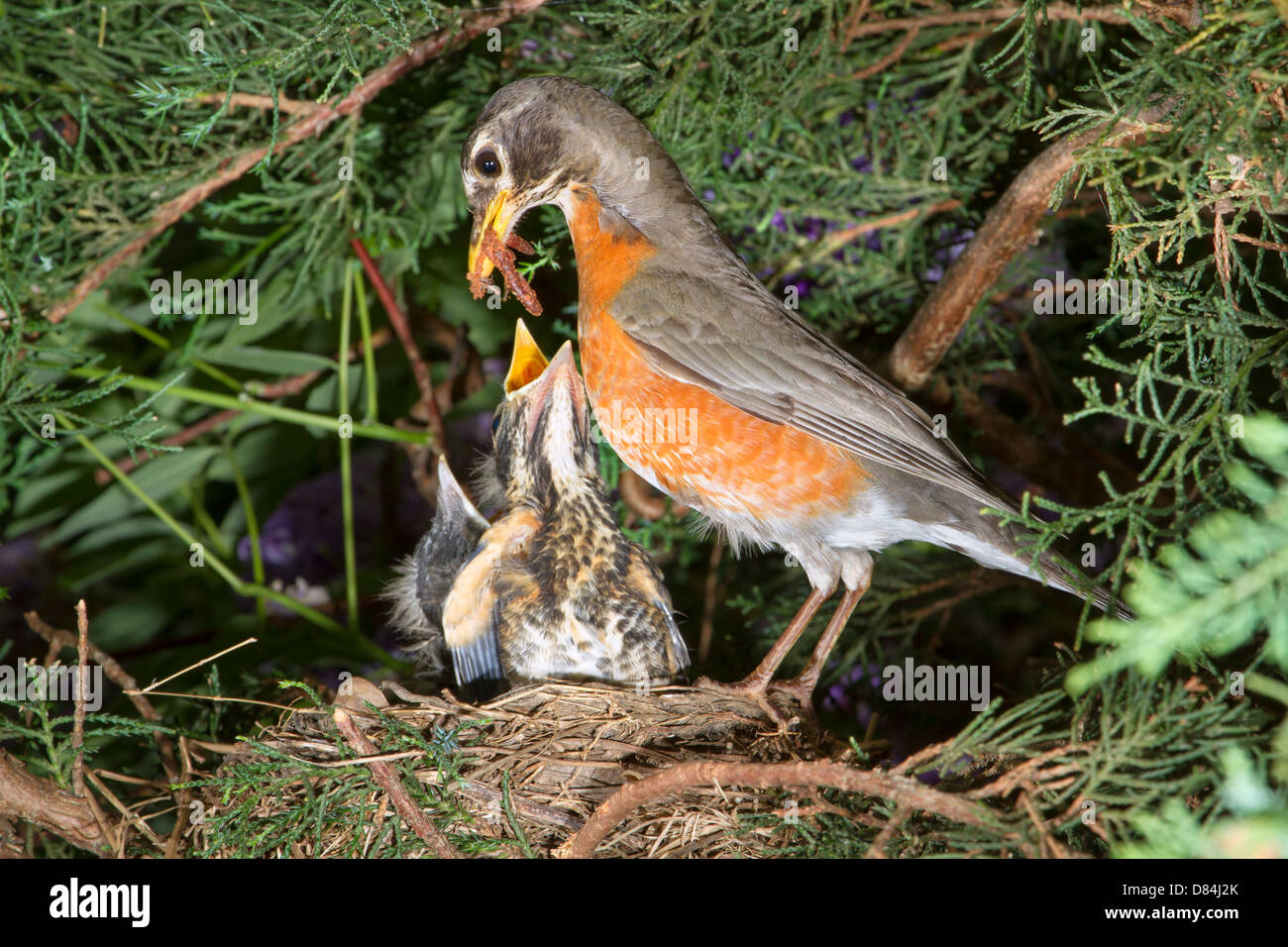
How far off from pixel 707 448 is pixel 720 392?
132 mm

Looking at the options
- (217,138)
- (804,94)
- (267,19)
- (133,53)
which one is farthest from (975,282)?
(133,53)

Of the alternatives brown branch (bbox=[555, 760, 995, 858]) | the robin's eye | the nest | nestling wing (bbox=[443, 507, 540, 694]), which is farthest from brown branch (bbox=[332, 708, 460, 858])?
the robin's eye

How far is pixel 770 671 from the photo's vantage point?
2.31 meters

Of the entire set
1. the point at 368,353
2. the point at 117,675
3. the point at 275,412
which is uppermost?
the point at 368,353

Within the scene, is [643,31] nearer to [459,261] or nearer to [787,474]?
[459,261]

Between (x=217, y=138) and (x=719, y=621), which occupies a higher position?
(x=217, y=138)

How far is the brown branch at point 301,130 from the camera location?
2.40 metres

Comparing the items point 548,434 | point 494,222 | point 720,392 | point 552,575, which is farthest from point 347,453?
point 720,392

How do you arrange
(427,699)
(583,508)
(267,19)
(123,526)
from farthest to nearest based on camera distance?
(123,526)
(583,508)
(267,19)
(427,699)

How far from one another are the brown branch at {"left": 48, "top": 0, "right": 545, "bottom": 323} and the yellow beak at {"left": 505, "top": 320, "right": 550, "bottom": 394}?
70 cm

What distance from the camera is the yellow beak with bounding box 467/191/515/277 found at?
87.6 inches

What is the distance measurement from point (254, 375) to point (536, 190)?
1.34 metres

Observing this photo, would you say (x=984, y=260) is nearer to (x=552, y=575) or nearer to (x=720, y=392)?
(x=720, y=392)

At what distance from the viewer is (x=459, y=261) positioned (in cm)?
302
